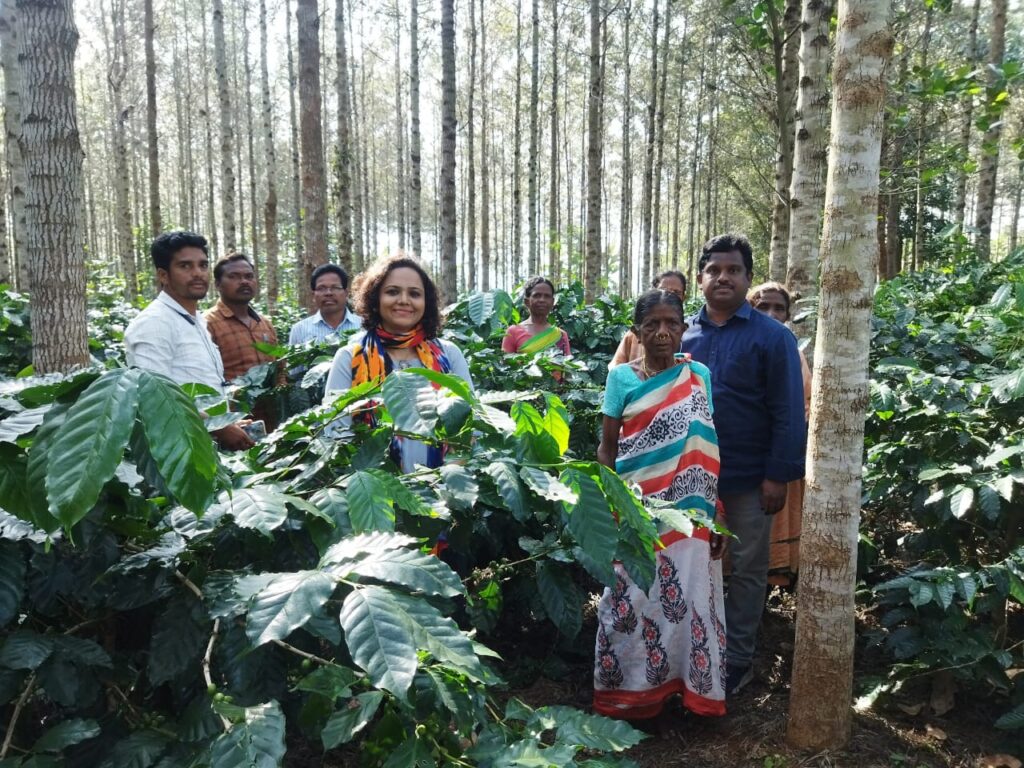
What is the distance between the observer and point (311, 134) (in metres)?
7.48

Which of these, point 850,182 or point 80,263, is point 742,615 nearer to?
point 850,182

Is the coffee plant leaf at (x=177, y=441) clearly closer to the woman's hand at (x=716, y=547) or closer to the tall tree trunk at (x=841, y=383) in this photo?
the tall tree trunk at (x=841, y=383)

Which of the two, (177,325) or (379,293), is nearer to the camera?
(379,293)

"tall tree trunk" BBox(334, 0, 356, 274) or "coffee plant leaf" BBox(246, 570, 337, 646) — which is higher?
"tall tree trunk" BBox(334, 0, 356, 274)

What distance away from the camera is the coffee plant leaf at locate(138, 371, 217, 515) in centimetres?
93

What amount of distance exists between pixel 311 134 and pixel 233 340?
4065 millimetres

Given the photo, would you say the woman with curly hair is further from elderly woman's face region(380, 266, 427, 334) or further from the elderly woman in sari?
the elderly woman in sari

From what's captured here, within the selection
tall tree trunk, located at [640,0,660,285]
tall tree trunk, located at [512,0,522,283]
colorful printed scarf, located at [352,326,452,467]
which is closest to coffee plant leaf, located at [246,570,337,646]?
colorful printed scarf, located at [352,326,452,467]

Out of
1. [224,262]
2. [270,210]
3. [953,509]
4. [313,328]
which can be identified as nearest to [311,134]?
[313,328]

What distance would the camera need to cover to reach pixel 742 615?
3119mm

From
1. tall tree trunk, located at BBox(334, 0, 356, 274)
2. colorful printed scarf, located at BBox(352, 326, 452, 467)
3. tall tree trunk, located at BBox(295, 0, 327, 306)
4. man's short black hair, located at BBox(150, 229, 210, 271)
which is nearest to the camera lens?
colorful printed scarf, located at BBox(352, 326, 452, 467)

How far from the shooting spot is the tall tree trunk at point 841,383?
2.19 metres

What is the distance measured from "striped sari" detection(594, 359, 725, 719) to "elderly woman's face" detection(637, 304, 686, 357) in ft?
0.31

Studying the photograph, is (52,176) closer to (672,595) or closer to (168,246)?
(168,246)
